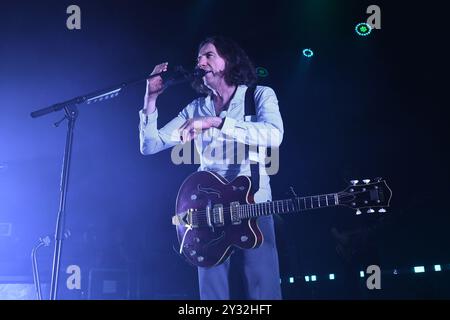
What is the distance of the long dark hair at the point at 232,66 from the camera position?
2.80 metres

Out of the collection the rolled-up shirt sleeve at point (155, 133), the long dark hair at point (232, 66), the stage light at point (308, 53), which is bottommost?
the rolled-up shirt sleeve at point (155, 133)

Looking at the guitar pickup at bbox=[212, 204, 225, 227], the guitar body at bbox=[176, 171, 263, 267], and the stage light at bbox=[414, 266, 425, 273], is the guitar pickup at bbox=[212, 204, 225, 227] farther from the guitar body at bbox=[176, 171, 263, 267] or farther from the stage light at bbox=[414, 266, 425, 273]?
the stage light at bbox=[414, 266, 425, 273]

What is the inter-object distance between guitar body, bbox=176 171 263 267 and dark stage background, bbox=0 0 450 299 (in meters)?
0.83

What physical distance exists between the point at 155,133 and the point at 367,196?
1335mm

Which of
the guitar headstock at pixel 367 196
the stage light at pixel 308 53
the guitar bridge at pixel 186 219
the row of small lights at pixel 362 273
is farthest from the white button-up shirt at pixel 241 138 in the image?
the stage light at pixel 308 53

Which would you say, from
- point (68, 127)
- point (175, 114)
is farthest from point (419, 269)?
point (68, 127)

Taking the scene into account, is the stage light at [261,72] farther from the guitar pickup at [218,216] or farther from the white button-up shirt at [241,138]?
the guitar pickup at [218,216]

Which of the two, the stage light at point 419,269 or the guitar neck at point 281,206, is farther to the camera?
the stage light at point 419,269

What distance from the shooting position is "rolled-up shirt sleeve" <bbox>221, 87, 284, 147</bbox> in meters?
2.48

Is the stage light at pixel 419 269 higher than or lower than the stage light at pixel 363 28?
lower

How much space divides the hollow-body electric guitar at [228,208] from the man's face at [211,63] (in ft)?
2.11

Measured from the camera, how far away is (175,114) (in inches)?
132

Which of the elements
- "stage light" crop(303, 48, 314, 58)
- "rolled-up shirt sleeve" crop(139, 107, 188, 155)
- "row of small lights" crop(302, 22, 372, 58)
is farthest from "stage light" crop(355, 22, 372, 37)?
"rolled-up shirt sleeve" crop(139, 107, 188, 155)

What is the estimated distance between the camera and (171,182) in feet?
12.3
